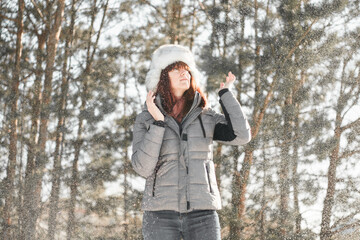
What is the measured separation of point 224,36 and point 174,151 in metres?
2.93

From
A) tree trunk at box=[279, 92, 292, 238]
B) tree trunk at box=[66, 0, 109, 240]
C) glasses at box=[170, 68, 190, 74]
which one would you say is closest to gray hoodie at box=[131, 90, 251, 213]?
glasses at box=[170, 68, 190, 74]

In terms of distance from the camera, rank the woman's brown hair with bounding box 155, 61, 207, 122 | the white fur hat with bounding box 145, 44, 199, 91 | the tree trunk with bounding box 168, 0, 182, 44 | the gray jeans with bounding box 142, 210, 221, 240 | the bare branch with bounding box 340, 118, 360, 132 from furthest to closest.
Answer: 1. the tree trunk with bounding box 168, 0, 182, 44
2. the bare branch with bounding box 340, 118, 360, 132
3. the white fur hat with bounding box 145, 44, 199, 91
4. the woman's brown hair with bounding box 155, 61, 207, 122
5. the gray jeans with bounding box 142, 210, 221, 240

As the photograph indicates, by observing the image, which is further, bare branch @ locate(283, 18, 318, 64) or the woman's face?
bare branch @ locate(283, 18, 318, 64)

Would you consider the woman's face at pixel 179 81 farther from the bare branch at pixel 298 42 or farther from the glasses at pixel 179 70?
the bare branch at pixel 298 42

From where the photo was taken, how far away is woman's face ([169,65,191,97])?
1784 millimetres

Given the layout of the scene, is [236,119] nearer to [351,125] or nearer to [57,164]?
[351,125]

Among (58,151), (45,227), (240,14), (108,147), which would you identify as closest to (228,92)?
(240,14)

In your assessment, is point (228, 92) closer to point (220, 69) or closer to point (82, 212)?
point (220, 69)

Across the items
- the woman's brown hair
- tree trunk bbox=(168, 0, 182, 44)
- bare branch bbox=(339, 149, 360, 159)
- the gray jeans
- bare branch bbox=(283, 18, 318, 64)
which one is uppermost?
tree trunk bbox=(168, 0, 182, 44)

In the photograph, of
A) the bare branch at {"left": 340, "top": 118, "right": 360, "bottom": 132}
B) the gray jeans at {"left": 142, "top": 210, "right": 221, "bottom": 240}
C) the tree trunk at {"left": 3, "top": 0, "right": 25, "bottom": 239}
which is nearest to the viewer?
the gray jeans at {"left": 142, "top": 210, "right": 221, "bottom": 240}

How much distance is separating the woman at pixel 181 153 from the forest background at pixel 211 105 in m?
2.43

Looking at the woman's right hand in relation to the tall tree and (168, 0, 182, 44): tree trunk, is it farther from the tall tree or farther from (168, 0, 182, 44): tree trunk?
(168, 0, 182, 44): tree trunk

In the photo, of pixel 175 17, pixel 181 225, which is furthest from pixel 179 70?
pixel 175 17

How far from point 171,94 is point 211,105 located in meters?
2.61
